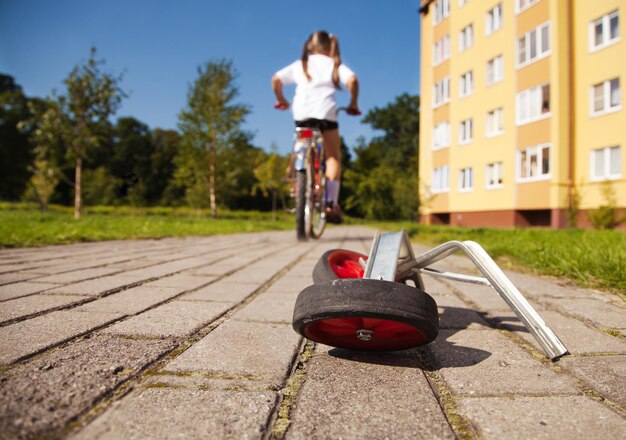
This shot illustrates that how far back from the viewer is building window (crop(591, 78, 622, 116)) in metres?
13.7

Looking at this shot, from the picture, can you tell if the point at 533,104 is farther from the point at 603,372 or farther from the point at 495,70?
the point at 603,372

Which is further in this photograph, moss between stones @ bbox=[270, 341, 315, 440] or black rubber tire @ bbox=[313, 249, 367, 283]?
black rubber tire @ bbox=[313, 249, 367, 283]

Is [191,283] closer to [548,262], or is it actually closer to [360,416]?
[360,416]

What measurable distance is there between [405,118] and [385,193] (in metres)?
15.4

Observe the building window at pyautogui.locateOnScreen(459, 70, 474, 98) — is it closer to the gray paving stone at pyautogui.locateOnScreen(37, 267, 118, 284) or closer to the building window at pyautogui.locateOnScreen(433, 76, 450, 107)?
the building window at pyautogui.locateOnScreen(433, 76, 450, 107)

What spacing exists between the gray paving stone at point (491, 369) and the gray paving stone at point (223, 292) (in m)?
1.13

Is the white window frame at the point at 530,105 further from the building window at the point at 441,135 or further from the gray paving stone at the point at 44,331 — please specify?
the gray paving stone at the point at 44,331

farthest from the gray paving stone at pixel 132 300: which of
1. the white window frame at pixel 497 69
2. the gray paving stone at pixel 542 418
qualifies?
the white window frame at pixel 497 69

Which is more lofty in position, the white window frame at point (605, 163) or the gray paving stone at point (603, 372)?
the white window frame at point (605, 163)

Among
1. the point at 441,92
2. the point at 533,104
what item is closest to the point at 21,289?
the point at 533,104

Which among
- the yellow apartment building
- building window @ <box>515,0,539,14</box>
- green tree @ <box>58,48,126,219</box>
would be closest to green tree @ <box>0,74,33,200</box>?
green tree @ <box>58,48,126,219</box>

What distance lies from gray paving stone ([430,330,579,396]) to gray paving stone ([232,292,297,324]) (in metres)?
0.69

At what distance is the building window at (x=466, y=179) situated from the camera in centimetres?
2006

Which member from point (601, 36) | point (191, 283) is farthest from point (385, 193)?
point (191, 283)
